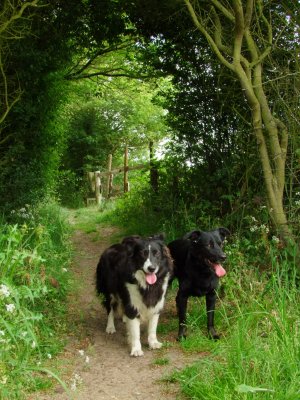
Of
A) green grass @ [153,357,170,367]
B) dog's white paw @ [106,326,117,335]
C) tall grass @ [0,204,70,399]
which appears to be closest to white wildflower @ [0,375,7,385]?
tall grass @ [0,204,70,399]

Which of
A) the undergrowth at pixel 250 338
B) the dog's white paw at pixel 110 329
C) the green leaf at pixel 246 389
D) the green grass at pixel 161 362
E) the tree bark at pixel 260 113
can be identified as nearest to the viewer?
the green leaf at pixel 246 389

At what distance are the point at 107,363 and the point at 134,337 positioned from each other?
415 mm

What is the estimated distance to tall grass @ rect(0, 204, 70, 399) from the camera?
341 cm

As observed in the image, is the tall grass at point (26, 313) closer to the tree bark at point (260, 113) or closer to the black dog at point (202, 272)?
the black dog at point (202, 272)

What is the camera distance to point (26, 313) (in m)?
4.04

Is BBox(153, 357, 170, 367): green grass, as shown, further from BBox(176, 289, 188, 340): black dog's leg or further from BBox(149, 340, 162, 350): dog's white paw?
BBox(176, 289, 188, 340): black dog's leg

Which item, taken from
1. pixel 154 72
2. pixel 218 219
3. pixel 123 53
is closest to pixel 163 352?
pixel 218 219

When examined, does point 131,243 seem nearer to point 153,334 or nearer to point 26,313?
point 153,334

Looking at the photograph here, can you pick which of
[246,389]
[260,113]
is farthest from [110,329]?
[260,113]

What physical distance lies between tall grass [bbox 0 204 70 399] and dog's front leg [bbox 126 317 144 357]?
72 centimetres

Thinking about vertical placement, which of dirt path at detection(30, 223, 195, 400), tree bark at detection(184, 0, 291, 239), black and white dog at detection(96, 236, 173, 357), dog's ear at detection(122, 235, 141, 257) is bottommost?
dirt path at detection(30, 223, 195, 400)

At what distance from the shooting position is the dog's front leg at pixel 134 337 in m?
4.88

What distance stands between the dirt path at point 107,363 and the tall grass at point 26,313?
0.21 m

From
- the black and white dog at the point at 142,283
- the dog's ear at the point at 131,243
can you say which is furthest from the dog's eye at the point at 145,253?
the dog's ear at the point at 131,243
